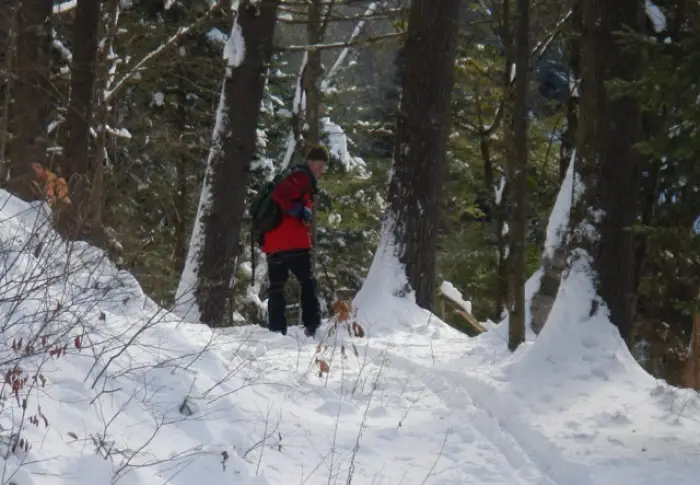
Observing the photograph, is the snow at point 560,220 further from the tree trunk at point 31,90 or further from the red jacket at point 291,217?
the tree trunk at point 31,90

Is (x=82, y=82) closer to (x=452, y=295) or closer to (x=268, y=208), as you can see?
(x=268, y=208)

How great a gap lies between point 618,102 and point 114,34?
9.24 m

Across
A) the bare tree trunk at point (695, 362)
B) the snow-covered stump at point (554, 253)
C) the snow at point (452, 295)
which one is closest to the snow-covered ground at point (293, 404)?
the snow-covered stump at point (554, 253)

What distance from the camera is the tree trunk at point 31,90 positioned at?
34.0 feet

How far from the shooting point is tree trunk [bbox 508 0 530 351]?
26.4 ft

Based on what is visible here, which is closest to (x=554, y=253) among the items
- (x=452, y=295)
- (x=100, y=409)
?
(x=452, y=295)

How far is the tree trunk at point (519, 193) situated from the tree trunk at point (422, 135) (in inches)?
71.2

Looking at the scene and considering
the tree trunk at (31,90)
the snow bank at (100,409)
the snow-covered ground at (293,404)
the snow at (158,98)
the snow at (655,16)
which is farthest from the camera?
the snow at (158,98)

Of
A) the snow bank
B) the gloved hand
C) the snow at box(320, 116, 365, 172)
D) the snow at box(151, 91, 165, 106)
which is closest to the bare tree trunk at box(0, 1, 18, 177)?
the gloved hand

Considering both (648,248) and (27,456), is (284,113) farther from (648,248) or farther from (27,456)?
(27,456)

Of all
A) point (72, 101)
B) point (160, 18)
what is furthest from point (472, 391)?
point (160, 18)

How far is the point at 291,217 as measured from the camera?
8203 mm

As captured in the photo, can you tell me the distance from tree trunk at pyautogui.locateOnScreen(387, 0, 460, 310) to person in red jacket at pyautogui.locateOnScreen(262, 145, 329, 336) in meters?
1.87

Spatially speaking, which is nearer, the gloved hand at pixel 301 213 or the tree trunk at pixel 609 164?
the tree trunk at pixel 609 164
